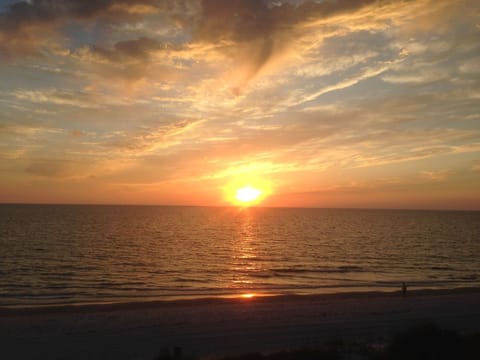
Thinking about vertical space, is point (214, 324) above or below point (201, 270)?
above

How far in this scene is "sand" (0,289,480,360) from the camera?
1630 cm

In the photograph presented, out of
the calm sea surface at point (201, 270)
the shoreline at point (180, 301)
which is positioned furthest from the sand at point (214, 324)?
the calm sea surface at point (201, 270)

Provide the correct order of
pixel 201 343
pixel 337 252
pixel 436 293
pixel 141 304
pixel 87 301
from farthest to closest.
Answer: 1. pixel 337 252
2. pixel 436 293
3. pixel 87 301
4. pixel 141 304
5. pixel 201 343

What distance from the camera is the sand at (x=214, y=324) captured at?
53.5 feet

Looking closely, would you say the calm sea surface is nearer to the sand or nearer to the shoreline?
the shoreline

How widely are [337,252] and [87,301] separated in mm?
38923

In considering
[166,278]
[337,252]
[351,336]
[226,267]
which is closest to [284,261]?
[226,267]

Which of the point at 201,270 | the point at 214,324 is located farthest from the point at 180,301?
the point at 201,270

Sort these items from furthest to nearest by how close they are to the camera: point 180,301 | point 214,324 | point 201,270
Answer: point 201,270 < point 180,301 < point 214,324

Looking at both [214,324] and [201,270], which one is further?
[201,270]

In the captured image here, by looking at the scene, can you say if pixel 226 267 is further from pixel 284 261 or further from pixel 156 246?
pixel 156 246

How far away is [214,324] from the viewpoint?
20.0 metres

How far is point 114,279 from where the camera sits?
1382 inches

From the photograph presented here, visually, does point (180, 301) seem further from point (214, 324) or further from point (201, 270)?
point (201, 270)
